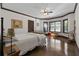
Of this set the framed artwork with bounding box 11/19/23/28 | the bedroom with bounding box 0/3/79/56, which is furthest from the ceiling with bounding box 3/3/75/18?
the framed artwork with bounding box 11/19/23/28

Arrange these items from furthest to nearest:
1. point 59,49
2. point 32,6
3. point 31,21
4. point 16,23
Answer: point 59,49 → point 31,21 → point 32,6 → point 16,23

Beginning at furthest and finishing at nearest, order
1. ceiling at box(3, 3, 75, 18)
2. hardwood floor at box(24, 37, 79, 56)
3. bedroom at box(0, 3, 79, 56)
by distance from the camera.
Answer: hardwood floor at box(24, 37, 79, 56) → bedroom at box(0, 3, 79, 56) → ceiling at box(3, 3, 75, 18)

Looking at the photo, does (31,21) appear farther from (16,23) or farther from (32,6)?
(16,23)

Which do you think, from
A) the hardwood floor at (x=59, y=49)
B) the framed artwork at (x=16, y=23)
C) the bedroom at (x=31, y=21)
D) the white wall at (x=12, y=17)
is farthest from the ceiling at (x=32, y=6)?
the hardwood floor at (x=59, y=49)

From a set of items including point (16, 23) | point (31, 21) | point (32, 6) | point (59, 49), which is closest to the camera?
point (16, 23)

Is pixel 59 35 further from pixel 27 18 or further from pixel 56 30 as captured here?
pixel 27 18

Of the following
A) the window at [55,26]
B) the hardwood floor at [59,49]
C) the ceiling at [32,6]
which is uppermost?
the ceiling at [32,6]

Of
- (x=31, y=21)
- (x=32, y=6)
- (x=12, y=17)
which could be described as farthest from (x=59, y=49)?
(x=12, y=17)

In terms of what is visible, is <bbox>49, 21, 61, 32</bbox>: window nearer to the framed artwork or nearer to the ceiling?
the ceiling

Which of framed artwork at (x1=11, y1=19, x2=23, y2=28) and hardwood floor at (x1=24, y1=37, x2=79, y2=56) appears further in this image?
hardwood floor at (x1=24, y1=37, x2=79, y2=56)

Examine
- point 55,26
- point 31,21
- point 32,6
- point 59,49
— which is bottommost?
point 59,49

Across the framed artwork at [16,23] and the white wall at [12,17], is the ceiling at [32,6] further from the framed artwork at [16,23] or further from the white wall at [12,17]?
the framed artwork at [16,23]

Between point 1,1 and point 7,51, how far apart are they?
3.75ft

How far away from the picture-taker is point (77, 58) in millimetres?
2240
